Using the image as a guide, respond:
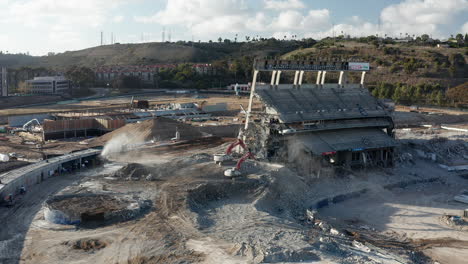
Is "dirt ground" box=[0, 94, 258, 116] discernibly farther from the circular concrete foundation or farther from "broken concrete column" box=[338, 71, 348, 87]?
the circular concrete foundation

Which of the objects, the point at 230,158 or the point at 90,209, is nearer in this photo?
the point at 90,209

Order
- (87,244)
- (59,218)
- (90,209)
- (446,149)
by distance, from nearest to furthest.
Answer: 1. (87,244)
2. (59,218)
3. (90,209)
4. (446,149)

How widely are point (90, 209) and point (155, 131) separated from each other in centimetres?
2694

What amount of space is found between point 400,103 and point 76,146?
71854mm

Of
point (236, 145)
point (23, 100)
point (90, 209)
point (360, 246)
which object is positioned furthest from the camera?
point (23, 100)

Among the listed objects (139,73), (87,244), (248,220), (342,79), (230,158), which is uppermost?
(342,79)

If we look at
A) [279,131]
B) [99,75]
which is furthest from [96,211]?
[99,75]

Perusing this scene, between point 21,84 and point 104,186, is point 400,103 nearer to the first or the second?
point 104,186

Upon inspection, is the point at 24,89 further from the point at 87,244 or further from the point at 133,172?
the point at 87,244

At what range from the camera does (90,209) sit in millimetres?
32344

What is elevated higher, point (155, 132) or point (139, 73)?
point (139, 73)

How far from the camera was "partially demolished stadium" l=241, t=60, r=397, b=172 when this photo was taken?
47.8m

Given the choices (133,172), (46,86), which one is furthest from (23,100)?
(133,172)

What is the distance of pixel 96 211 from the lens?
104 feet
